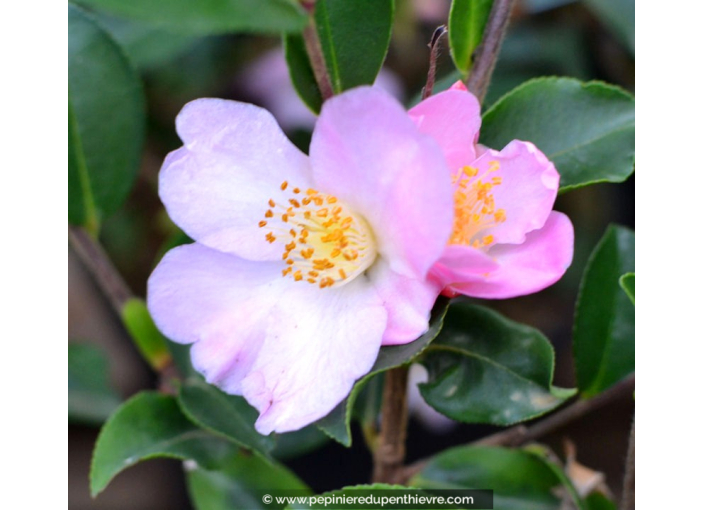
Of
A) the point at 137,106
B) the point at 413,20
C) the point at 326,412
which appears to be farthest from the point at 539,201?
the point at 413,20

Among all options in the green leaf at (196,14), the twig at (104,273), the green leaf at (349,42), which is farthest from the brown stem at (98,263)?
the green leaf at (196,14)

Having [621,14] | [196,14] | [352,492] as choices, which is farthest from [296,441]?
[621,14]

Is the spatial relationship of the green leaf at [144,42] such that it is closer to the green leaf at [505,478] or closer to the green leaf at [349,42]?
the green leaf at [349,42]

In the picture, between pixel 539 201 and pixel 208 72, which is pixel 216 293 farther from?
pixel 208 72

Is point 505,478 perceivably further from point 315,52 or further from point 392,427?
point 315,52

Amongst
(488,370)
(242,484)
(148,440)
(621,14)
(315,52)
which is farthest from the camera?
(621,14)

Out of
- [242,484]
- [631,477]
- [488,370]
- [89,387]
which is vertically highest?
[488,370]
